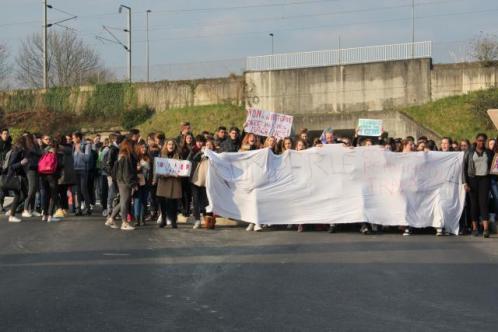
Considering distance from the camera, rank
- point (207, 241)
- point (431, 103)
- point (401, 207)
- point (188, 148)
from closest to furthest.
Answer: point (207, 241) < point (401, 207) < point (188, 148) < point (431, 103)

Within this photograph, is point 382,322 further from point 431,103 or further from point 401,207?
point 431,103

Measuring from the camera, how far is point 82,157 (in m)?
18.5

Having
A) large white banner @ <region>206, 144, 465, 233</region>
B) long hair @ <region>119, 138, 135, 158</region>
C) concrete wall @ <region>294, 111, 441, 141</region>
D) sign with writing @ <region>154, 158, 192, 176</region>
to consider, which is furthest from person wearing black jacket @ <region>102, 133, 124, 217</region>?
concrete wall @ <region>294, 111, 441, 141</region>

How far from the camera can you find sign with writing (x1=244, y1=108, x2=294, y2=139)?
18.7 meters

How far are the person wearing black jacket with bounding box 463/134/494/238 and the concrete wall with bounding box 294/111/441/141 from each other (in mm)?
18251

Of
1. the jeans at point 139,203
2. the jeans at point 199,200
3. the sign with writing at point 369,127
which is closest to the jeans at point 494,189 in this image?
the sign with writing at point 369,127

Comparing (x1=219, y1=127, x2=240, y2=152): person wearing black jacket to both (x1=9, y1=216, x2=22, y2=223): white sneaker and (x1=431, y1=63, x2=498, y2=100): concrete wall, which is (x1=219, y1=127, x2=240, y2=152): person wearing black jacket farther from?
(x1=431, y1=63, x2=498, y2=100): concrete wall

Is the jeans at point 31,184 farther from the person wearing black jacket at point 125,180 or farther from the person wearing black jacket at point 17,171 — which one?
the person wearing black jacket at point 125,180

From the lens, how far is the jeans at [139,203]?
52.9 feet

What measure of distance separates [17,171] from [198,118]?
24810 mm

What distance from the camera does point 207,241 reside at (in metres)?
13.5

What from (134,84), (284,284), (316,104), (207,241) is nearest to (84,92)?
(134,84)

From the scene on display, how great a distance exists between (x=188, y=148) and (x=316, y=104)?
75.3ft

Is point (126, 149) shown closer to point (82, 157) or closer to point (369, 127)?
point (82, 157)
